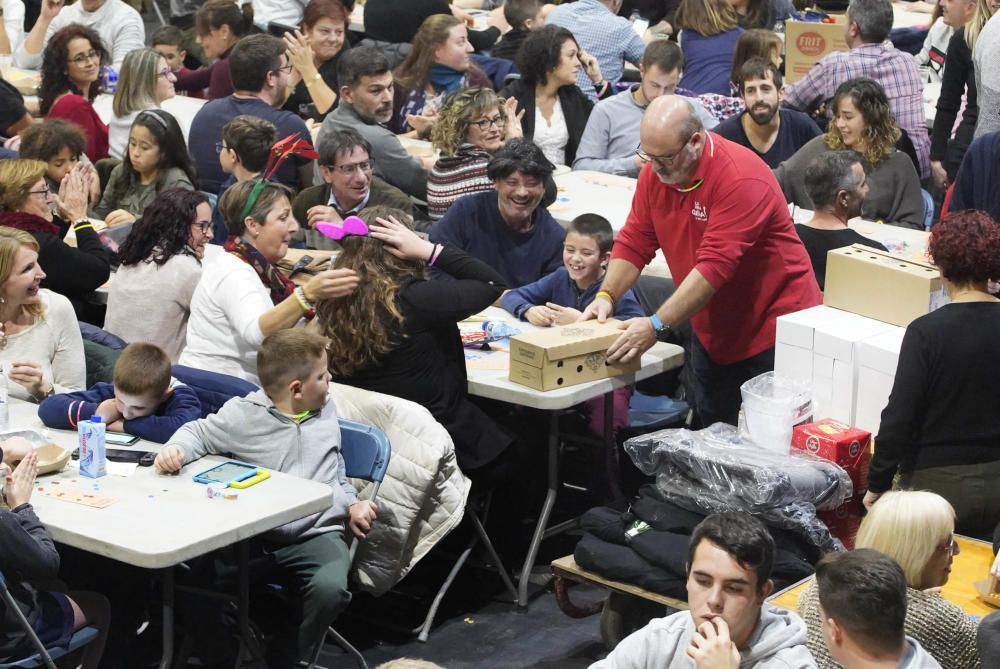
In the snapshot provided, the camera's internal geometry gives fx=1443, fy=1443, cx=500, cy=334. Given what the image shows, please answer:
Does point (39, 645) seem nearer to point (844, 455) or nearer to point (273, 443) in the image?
point (273, 443)

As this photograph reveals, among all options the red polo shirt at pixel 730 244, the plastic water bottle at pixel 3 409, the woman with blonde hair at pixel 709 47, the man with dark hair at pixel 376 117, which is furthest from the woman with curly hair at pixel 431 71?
the plastic water bottle at pixel 3 409

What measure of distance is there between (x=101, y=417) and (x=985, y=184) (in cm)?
295

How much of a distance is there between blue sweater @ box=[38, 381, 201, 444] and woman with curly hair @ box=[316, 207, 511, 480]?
54 cm

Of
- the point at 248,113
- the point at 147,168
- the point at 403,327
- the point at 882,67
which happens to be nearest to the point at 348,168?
the point at 147,168

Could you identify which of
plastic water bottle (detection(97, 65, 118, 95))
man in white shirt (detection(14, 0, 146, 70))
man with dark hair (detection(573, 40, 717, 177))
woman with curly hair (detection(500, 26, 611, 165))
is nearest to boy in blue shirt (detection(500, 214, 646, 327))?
man with dark hair (detection(573, 40, 717, 177))

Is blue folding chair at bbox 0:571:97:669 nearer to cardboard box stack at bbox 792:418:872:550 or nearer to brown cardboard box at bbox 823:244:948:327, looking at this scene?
cardboard box stack at bbox 792:418:872:550

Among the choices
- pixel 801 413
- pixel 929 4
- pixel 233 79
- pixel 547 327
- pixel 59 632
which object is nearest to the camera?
pixel 59 632

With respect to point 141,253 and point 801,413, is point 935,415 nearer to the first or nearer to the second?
point 801,413

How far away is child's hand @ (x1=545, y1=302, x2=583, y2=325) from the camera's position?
509 centimetres

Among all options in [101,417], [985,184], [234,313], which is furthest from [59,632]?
[985,184]

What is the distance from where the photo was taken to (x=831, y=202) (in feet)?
17.9

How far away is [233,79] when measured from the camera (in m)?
6.93

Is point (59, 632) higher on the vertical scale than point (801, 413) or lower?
lower

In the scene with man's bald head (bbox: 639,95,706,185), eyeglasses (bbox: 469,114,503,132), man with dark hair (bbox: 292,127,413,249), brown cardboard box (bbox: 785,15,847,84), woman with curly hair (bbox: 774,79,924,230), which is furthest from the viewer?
brown cardboard box (bbox: 785,15,847,84)
